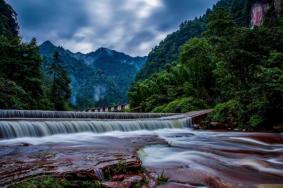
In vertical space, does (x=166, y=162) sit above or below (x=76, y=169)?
below

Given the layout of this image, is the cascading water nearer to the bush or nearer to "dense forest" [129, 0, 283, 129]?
"dense forest" [129, 0, 283, 129]

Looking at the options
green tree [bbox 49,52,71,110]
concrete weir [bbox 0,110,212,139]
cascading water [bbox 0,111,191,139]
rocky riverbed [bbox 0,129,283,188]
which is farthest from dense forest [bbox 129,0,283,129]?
green tree [bbox 49,52,71,110]

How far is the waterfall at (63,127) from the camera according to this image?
857 cm

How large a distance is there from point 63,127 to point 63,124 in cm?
14

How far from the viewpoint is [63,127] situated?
9.97 metres

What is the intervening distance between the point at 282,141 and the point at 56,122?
7.64 m

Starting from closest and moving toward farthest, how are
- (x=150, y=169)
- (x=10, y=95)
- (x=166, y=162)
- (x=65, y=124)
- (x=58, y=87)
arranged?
(x=150, y=169)
(x=166, y=162)
(x=65, y=124)
(x=10, y=95)
(x=58, y=87)

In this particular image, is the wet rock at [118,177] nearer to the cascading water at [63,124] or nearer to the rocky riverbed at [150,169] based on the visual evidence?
the rocky riverbed at [150,169]

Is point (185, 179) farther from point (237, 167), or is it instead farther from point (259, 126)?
point (259, 126)

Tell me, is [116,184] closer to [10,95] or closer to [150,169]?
[150,169]

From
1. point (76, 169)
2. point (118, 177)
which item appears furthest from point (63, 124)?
point (118, 177)

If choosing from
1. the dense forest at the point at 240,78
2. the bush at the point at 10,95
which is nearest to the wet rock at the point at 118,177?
the dense forest at the point at 240,78

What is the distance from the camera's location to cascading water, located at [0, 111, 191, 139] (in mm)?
8695

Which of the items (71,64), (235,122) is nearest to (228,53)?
(235,122)
